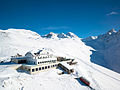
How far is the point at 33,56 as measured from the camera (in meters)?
32.4

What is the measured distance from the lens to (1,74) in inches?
928

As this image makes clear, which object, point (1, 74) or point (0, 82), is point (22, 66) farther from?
point (0, 82)

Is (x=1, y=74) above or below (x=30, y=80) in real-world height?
above

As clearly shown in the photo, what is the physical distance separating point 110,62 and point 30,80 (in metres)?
92.4

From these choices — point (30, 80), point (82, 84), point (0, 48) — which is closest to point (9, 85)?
point (30, 80)

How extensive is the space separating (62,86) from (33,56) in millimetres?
15884

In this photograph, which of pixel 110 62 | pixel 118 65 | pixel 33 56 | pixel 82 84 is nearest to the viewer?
pixel 82 84

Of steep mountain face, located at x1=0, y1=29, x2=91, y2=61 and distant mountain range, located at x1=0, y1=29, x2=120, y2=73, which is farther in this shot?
distant mountain range, located at x1=0, y1=29, x2=120, y2=73

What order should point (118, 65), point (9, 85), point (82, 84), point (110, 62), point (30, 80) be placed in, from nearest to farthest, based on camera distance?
point (9, 85), point (30, 80), point (82, 84), point (118, 65), point (110, 62)

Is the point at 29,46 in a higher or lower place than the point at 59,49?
higher

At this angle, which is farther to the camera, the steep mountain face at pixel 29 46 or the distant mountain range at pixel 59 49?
the distant mountain range at pixel 59 49

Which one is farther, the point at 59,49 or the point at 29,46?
the point at 59,49

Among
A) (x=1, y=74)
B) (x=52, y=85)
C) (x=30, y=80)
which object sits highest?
(x=1, y=74)

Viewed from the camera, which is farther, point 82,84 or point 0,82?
point 82,84
